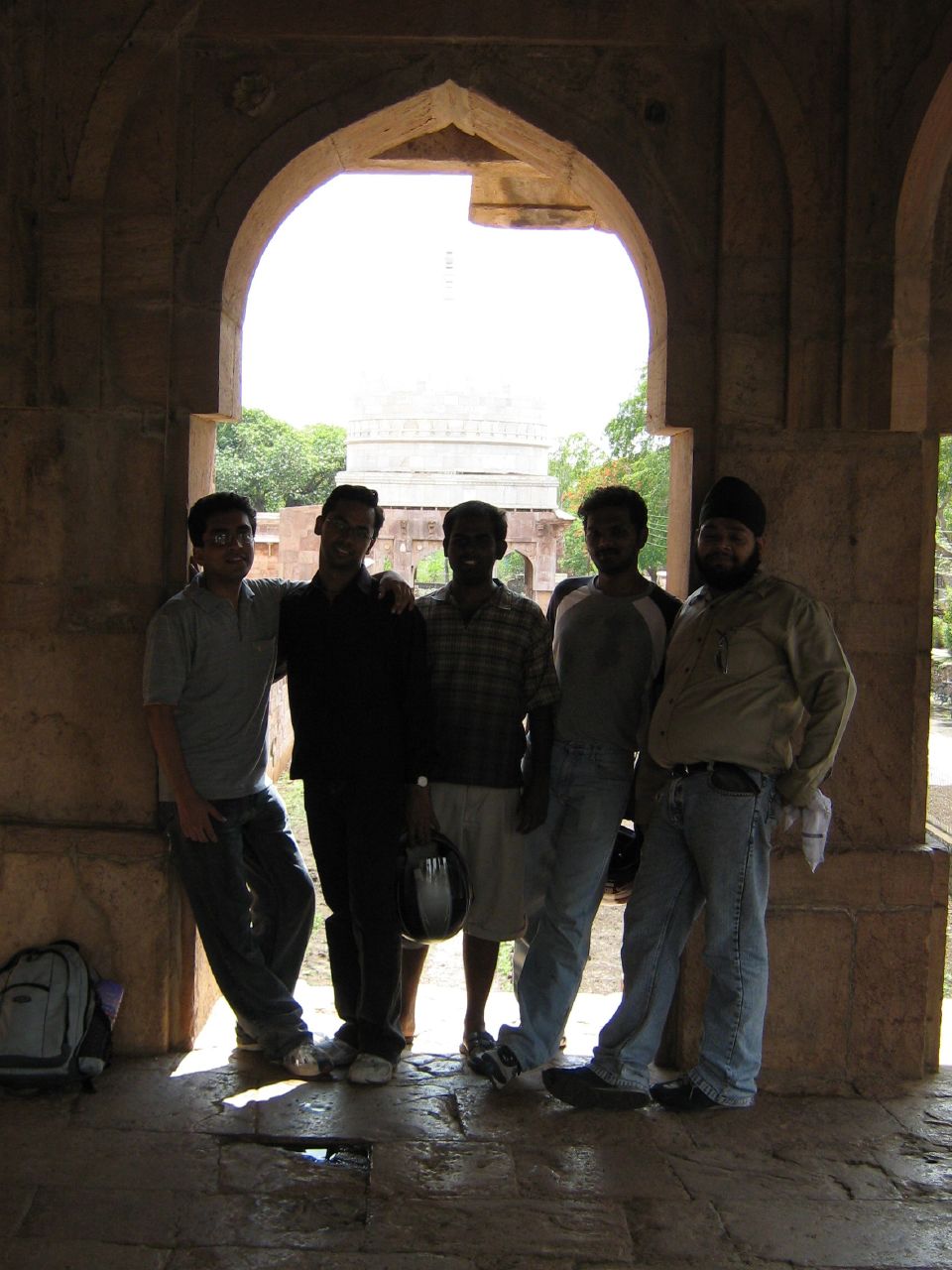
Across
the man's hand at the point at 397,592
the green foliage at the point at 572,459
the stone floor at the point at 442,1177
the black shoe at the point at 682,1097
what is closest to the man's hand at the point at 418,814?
the man's hand at the point at 397,592

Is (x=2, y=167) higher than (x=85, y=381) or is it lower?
higher

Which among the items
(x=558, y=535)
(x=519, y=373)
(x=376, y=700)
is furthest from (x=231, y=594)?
(x=519, y=373)

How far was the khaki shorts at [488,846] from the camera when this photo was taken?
3910 millimetres

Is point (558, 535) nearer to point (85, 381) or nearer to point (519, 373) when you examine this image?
point (519, 373)

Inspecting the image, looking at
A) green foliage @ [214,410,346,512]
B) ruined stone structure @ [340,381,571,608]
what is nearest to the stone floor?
ruined stone structure @ [340,381,571,608]

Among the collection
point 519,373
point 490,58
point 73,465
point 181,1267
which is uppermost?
point 519,373

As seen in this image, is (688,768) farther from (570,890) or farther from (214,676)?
(214,676)

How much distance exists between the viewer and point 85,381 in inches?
160

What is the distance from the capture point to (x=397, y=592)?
3797 millimetres

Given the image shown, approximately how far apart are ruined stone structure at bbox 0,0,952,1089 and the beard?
1.41 feet

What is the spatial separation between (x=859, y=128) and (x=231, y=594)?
2532 millimetres

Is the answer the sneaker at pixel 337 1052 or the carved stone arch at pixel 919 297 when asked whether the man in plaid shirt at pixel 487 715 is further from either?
the carved stone arch at pixel 919 297

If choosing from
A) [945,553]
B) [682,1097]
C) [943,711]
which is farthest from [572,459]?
[682,1097]

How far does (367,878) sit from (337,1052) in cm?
64
